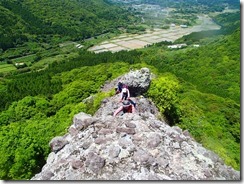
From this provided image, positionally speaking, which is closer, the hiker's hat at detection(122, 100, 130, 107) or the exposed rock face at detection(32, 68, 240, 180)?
the exposed rock face at detection(32, 68, 240, 180)

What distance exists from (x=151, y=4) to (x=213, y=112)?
59.5m

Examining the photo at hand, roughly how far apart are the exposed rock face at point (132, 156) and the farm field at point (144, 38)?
182 feet

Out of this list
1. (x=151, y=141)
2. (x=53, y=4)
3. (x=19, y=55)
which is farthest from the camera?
(x=53, y=4)

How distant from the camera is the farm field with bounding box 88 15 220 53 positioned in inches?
2645

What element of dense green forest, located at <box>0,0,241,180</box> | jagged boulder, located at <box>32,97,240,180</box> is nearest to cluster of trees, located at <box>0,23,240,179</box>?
dense green forest, located at <box>0,0,241,180</box>

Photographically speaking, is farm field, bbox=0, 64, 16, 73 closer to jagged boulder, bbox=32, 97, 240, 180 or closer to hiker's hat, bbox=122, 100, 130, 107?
hiker's hat, bbox=122, 100, 130, 107

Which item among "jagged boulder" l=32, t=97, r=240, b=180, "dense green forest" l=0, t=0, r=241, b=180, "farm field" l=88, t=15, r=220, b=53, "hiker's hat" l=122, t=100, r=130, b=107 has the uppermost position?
"hiker's hat" l=122, t=100, r=130, b=107

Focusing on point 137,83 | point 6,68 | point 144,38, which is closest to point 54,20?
point 144,38

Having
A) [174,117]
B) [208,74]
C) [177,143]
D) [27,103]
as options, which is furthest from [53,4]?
[177,143]

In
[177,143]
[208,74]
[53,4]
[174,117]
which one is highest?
[53,4]

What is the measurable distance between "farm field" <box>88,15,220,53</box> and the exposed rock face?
182 feet

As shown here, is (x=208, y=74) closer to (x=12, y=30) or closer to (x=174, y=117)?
(x=174, y=117)

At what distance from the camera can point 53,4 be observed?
301 feet

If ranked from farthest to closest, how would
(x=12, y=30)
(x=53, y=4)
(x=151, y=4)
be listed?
1. (x=53, y=4)
2. (x=151, y=4)
3. (x=12, y=30)
